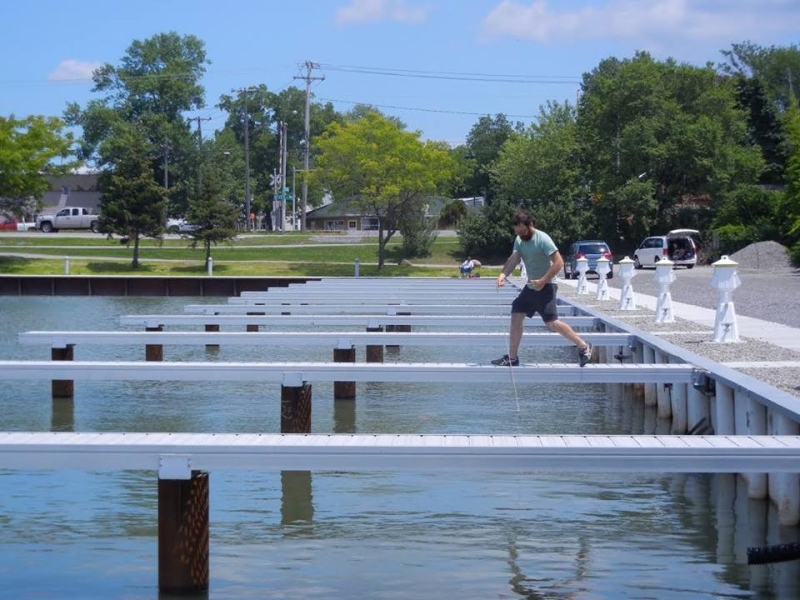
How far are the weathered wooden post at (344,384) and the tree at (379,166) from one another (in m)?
39.5

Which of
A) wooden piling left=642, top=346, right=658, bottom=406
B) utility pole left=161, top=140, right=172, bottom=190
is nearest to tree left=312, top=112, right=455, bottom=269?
utility pole left=161, top=140, right=172, bottom=190

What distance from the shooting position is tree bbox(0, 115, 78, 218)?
54969mm

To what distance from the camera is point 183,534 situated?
8.09m

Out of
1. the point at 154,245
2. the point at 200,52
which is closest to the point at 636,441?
the point at 154,245

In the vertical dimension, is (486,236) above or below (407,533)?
above

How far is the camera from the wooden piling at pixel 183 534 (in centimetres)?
802

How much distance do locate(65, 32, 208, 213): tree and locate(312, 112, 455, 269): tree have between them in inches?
1270

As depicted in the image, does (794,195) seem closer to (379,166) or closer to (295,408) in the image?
(379,166)

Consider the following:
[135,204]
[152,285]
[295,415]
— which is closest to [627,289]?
[295,415]

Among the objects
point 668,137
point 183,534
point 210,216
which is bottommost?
point 183,534

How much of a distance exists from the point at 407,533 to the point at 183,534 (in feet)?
8.25

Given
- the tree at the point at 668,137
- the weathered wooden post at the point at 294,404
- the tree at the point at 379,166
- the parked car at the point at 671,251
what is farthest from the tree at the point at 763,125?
the weathered wooden post at the point at 294,404

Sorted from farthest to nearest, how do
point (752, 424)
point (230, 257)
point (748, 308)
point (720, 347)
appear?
point (230, 257) < point (748, 308) < point (720, 347) < point (752, 424)

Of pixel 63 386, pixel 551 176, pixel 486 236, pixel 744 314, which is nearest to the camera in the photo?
pixel 63 386
